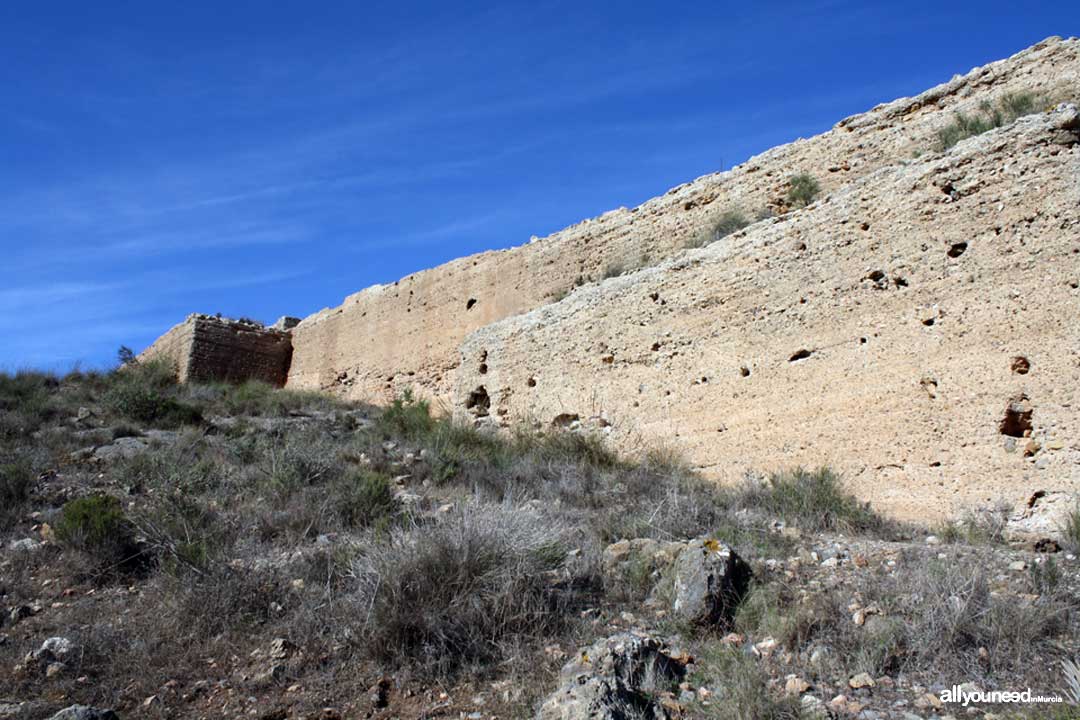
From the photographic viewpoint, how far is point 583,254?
11.7 metres

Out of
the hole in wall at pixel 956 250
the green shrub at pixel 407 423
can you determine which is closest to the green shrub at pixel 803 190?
the hole in wall at pixel 956 250

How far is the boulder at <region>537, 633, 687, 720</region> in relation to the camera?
3.36 m

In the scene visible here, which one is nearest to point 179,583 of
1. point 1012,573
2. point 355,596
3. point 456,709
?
point 355,596

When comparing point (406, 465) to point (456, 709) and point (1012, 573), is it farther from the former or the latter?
point (1012, 573)

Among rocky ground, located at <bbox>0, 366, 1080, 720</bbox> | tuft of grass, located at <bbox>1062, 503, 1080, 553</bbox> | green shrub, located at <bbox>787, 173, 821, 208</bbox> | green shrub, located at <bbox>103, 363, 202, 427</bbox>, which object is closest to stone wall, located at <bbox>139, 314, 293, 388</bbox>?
green shrub, located at <bbox>103, 363, 202, 427</bbox>

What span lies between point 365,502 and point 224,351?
36.6 ft

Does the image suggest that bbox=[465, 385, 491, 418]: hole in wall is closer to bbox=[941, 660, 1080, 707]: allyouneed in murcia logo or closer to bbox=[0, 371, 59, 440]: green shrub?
bbox=[0, 371, 59, 440]: green shrub

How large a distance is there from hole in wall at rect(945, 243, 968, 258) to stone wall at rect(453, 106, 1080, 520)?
0.4 inches

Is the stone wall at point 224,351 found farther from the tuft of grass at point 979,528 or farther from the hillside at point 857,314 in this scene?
the tuft of grass at point 979,528

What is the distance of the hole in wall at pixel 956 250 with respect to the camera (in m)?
6.30

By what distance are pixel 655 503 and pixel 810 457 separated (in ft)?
4.81

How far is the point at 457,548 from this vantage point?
4.53 metres

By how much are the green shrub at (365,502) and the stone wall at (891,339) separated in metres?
2.83

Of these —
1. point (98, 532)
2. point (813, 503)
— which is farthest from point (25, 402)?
point (813, 503)
